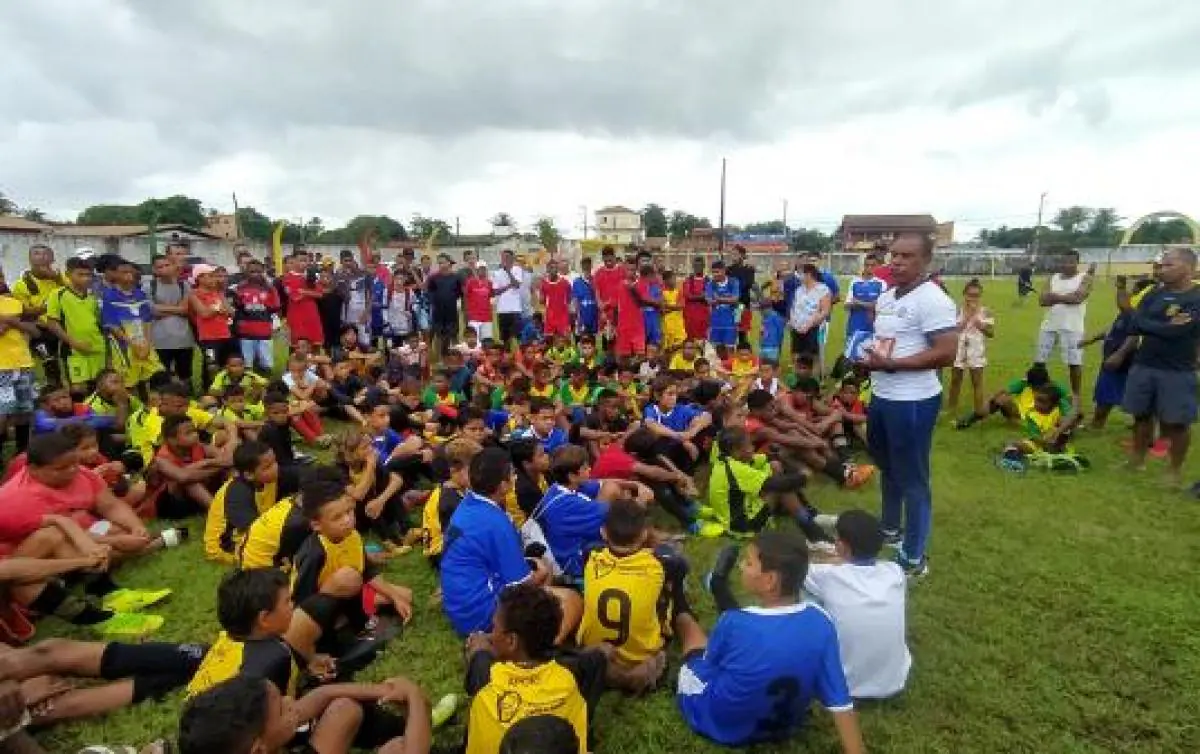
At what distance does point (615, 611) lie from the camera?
363 centimetres

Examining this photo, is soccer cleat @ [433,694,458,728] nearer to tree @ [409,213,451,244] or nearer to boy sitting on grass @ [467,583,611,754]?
boy sitting on grass @ [467,583,611,754]

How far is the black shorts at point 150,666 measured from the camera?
361 cm

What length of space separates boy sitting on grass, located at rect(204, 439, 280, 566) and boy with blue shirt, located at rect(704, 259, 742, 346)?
8.03 metres

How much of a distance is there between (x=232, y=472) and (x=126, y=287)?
4145 millimetres

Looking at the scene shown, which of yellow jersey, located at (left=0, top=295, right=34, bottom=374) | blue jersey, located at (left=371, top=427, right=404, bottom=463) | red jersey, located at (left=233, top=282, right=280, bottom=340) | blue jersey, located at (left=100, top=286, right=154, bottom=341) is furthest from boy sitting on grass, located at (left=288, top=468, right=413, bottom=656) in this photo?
red jersey, located at (left=233, top=282, right=280, bottom=340)

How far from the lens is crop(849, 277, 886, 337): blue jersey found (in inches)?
407

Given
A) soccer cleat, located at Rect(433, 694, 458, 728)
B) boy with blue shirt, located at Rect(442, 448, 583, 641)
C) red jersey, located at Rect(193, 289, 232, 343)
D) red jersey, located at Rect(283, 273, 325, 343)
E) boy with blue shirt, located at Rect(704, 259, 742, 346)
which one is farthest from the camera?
boy with blue shirt, located at Rect(704, 259, 742, 346)

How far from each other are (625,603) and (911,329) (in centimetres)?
248

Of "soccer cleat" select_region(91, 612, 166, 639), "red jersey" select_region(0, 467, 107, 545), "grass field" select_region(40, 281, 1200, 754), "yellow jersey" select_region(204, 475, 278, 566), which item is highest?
"red jersey" select_region(0, 467, 107, 545)

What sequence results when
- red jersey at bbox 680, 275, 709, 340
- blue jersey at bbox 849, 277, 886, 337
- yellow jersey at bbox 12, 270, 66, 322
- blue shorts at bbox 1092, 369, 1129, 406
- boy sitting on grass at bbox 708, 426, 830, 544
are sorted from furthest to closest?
red jersey at bbox 680, 275, 709, 340 < blue jersey at bbox 849, 277, 886, 337 < blue shorts at bbox 1092, 369, 1129, 406 < yellow jersey at bbox 12, 270, 66, 322 < boy sitting on grass at bbox 708, 426, 830, 544

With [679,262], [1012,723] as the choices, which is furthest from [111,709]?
[679,262]

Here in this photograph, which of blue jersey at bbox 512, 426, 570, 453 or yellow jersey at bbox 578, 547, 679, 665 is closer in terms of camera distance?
yellow jersey at bbox 578, 547, 679, 665

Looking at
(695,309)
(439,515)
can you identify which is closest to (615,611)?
(439,515)

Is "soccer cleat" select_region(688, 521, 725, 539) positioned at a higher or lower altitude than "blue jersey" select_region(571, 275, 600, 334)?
lower
